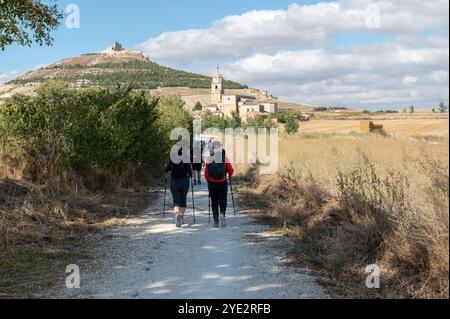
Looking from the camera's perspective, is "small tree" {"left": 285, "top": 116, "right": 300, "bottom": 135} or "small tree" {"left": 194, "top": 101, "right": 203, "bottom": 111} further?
"small tree" {"left": 194, "top": 101, "right": 203, "bottom": 111}

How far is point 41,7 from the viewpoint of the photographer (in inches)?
485

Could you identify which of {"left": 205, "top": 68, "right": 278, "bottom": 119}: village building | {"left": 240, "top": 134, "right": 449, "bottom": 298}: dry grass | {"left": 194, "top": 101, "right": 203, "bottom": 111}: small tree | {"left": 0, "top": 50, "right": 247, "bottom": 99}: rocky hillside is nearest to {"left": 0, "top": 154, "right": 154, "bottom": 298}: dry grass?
{"left": 240, "top": 134, "right": 449, "bottom": 298}: dry grass

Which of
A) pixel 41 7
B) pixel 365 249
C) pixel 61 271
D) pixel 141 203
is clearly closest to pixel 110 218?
pixel 141 203

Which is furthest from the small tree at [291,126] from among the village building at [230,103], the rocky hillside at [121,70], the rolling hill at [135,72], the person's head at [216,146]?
the village building at [230,103]

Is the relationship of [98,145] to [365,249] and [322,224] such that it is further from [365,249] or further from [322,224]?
[365,249]

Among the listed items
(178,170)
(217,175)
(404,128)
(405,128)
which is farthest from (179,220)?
(404,128)

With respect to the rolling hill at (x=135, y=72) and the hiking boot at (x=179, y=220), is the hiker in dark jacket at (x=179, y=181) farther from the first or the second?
the rolling hill at (x=135, y=72)

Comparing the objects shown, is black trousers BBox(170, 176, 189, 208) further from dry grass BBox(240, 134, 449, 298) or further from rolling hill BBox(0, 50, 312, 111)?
rolling hill BBox(0, 50, 312, 111)

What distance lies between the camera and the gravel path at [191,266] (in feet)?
20.3

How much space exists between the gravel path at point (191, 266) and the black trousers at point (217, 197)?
44 cm

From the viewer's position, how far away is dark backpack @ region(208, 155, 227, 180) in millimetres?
11484

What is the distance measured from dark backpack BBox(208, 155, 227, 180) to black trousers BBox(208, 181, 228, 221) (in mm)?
183

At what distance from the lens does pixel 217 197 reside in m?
11.4

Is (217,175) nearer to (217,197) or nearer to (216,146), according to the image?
(217,197)
